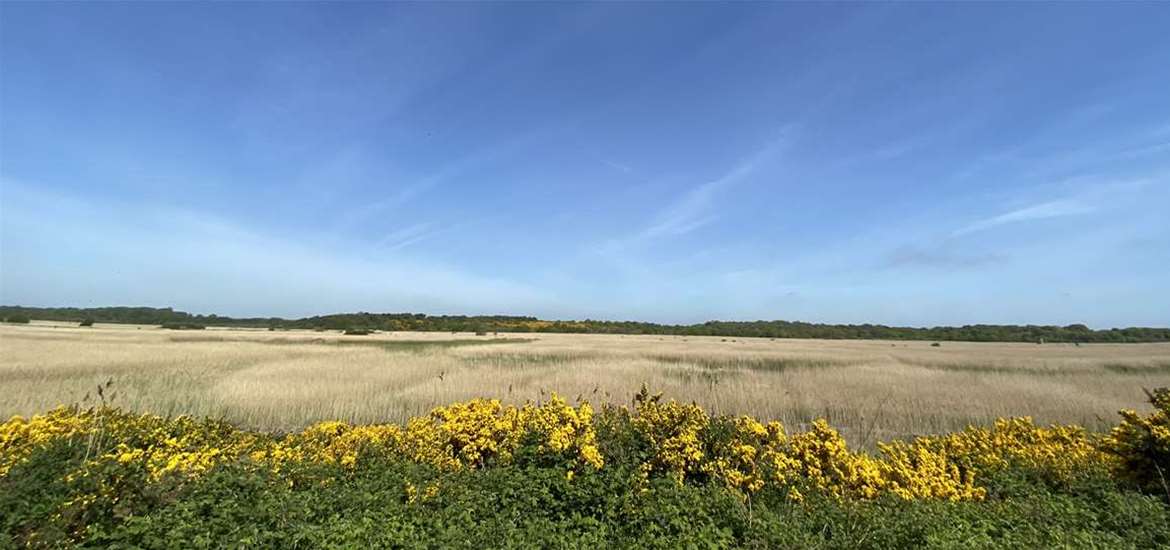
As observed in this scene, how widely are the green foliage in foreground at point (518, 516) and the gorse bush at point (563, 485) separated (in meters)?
0.02

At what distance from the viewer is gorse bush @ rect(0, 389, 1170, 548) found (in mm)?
4180

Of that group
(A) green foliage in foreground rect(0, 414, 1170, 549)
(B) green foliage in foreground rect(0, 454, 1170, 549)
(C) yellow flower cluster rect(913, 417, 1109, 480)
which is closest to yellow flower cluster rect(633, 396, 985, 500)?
(A) green foliage in foreground rect(0, 414, 1170, 549)

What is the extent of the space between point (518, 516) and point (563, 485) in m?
0.75

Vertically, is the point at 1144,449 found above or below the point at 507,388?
above

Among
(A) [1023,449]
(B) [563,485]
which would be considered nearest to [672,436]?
(B) [563,485]

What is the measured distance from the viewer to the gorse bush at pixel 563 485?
4.18 meters

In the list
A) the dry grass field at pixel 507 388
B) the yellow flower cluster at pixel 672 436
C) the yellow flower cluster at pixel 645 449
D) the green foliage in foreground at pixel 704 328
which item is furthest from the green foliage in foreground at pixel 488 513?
the green foliage in foreground at pixel 704 328

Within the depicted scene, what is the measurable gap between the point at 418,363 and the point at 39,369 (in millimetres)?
12288

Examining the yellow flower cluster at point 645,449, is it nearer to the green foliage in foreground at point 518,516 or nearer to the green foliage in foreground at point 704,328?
the green foliage in foreground at point 518,516

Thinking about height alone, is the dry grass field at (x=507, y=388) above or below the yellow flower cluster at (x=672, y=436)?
below

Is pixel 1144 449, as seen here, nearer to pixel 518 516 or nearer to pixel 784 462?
pixel 784 462

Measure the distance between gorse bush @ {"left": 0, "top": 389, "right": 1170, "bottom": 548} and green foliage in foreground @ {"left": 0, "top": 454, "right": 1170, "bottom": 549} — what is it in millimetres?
23

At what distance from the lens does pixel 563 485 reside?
5395 mm

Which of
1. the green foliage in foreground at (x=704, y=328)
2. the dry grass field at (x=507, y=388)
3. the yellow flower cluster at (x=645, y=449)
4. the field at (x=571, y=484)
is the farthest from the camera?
the green foliage in foreground at (x=704, y=328)
